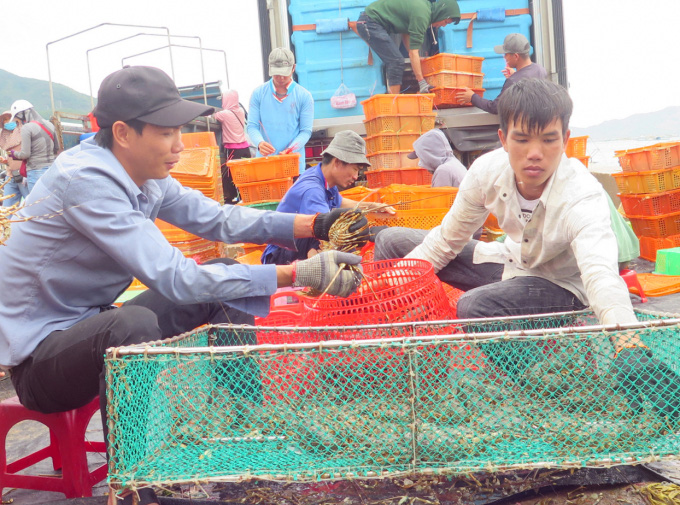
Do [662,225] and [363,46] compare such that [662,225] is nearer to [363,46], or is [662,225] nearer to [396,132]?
[396,132]

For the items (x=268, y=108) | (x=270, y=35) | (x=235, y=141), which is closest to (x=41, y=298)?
(x=268, y=108)

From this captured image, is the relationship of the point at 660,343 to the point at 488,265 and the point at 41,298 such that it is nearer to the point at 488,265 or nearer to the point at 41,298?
the point at 488,265

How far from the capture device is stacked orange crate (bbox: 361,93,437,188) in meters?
5.88

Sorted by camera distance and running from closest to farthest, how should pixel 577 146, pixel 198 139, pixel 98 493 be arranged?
pixel 98 493 < pixel 198 139 < pixel 577 146

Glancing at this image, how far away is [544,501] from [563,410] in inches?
11.5

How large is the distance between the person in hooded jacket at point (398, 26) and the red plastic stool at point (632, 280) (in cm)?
313

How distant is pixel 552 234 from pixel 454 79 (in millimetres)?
4581

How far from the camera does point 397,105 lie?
19.3ft

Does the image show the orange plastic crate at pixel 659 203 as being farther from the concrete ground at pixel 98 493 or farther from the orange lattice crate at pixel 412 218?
the concrete ground at pixel 98 493

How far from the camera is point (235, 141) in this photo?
7.65 m

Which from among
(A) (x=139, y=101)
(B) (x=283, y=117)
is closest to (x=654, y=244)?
(B) (x=283, y=117)

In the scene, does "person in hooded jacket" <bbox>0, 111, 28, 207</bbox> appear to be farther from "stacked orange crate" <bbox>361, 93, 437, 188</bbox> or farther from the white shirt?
the white shirt

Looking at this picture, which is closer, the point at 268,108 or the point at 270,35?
the point at 268,108

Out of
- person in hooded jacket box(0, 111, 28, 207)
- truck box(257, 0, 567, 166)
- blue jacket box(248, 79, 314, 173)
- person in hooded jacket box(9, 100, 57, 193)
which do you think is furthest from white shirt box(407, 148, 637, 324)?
person in hooded jacket box(0, 111, 28, 207)
